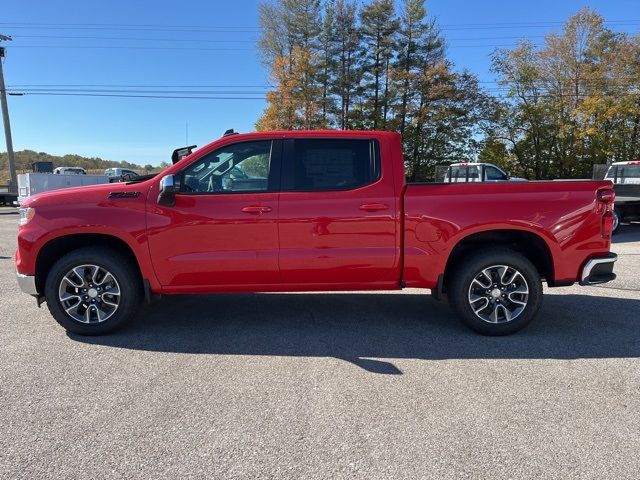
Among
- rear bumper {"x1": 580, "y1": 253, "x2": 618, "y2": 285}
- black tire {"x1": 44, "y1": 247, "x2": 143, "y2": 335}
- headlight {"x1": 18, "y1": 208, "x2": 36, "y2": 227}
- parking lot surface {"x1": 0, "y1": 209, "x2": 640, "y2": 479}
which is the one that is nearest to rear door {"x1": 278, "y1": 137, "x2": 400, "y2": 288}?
parking lot surface {"x1": 0, "y1": 209, "x2": 640, "y2": 479}

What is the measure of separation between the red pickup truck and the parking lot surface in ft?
1.62

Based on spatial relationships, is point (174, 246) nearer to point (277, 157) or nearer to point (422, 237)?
point (277, 157)

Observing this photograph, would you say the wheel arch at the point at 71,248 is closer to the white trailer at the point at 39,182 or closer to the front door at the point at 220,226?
the front door at the point at 220,226

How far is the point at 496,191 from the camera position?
4621 millimetres

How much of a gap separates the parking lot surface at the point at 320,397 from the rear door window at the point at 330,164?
1518mm

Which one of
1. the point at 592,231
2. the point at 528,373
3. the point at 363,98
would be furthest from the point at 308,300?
the point at 363,98

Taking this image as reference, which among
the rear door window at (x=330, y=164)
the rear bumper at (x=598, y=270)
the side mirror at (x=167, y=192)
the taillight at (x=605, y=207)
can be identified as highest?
the rear door window at (x=330, y=164)

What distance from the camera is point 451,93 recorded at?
3278 cm

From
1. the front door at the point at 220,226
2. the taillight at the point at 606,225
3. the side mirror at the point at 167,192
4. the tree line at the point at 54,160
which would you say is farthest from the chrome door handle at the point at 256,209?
the tree line at the point at 54,160

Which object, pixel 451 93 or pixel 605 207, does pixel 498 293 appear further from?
pixel 451 93

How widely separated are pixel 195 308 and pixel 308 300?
141 cm

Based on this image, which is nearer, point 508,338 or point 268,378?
point 268,378

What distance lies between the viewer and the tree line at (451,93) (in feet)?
105

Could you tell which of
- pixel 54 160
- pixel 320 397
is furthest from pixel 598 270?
pixel 54 160
